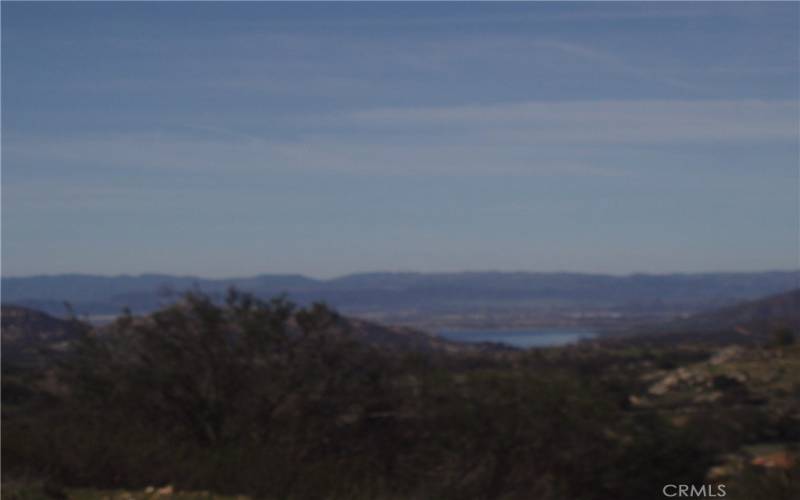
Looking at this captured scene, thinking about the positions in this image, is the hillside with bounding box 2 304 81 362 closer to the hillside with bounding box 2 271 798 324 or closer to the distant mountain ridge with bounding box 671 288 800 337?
the hillside with bounding box 2 271 798 324

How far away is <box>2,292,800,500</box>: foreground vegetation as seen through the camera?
38.1 ft

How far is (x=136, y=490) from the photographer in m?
10.9

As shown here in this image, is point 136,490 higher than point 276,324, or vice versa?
point 276,324

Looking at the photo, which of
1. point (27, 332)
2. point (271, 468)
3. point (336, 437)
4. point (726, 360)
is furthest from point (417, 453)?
point (726, 360)

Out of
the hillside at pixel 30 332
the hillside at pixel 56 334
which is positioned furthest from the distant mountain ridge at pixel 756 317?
the hillside at pixel 30 332

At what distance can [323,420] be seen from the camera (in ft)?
48.7

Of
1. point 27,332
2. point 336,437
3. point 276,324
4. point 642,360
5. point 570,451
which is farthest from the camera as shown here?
point 642,360

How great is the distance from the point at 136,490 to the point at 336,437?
418 cm

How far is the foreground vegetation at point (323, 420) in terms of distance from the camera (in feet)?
38.1

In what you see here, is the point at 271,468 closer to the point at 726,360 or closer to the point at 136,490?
the point at 136,490

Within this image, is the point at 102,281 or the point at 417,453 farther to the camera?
the point at 102,281

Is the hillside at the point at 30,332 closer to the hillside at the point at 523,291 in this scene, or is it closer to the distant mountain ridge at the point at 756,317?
the hillside at the point at 523,291

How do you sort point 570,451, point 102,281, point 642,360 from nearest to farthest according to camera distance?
point 570,451 < point 642,360 < point 102,281

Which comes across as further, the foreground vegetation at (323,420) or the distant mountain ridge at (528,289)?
the distant mountain ridge at (528,289)
